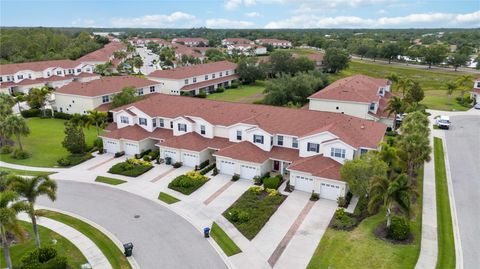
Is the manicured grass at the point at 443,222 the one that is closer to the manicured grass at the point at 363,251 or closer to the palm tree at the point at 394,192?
the manicured grass at the point at 363,251

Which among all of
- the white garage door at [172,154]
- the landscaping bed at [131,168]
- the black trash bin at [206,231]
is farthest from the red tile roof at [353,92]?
the black trash bin at [206,231]

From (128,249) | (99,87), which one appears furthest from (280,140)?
(99,87)

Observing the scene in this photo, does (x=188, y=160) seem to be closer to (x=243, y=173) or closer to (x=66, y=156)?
(x=243, y=173)

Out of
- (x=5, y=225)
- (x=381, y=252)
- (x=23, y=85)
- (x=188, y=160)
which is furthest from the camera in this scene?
(x=23, y=85)

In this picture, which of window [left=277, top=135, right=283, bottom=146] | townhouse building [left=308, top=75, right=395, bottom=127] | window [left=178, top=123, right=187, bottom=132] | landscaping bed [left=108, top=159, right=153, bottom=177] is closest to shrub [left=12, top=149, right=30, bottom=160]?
landscaping bed [left=108, top=159, right=153, bottom=177]

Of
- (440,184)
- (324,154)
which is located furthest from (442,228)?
(324,154)

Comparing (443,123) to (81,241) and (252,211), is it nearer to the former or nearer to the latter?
(252,211)

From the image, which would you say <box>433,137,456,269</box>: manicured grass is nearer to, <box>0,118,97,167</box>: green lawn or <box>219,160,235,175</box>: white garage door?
<box>219,160,235,175</box>: white garage door
